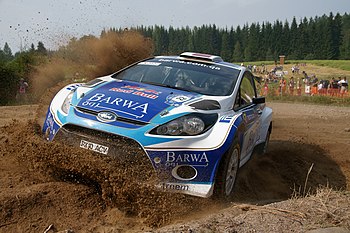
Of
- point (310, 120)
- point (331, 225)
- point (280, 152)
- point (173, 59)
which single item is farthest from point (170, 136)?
point (310, 120)

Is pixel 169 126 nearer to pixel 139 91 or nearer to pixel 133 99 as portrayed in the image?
pixel 133 99

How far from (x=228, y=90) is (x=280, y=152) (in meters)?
2.99

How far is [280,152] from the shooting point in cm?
784

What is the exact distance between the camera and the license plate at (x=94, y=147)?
414 cm

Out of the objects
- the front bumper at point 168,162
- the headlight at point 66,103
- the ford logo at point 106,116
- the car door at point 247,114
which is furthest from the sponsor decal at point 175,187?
the headlight at point 66,103

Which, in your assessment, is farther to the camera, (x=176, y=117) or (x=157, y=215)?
(x=176, y=117)

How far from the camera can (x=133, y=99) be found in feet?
15.2

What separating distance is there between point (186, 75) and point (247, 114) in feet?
3.29

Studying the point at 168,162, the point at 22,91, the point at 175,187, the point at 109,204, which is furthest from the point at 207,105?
the point at 22,91

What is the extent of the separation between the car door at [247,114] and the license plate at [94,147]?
5.26ft

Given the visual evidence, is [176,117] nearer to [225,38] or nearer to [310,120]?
[310,120]

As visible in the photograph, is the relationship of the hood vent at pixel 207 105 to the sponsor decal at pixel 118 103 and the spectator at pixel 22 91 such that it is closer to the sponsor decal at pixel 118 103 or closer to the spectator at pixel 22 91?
the sponsor decal at pixel 118 103

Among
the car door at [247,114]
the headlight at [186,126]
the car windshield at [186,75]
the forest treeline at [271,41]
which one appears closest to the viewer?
the headlight at [186,126]

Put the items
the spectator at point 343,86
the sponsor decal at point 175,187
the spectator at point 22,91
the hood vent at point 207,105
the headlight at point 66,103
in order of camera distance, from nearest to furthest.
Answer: the sponsor decal at point 175,187
the hood vent at point 207,105
the headlight at point 66,103
the spectator at point 22,91
the spectator at point 343,86
